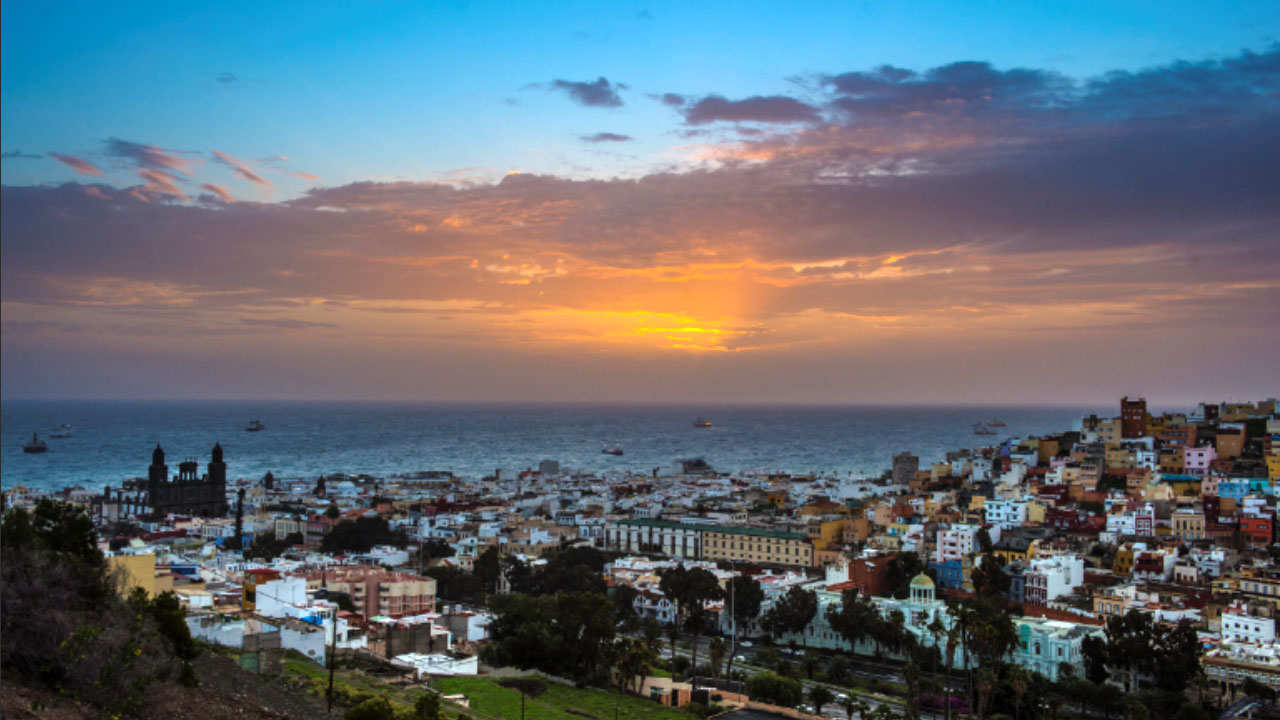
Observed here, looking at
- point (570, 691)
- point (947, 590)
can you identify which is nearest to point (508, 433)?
point (947, 590)

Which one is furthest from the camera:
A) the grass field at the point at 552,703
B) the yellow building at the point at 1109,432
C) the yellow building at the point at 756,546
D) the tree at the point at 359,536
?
the yellow building at the point at 1109,432

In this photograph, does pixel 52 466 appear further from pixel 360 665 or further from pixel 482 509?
pixel 360 665

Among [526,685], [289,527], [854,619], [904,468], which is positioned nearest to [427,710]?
[526,685]

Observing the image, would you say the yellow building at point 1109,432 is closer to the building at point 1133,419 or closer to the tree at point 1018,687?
the building at point 1133,419

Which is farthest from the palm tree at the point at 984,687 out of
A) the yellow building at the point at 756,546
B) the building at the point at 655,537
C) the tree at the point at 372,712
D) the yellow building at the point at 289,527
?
the yellow building at the point at 289,527

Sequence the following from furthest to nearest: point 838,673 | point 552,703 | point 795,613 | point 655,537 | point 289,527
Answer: point 289,527
point 655,537
point 795,613
point 838,673
point 552,703

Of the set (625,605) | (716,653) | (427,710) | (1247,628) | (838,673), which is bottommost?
(838,673)

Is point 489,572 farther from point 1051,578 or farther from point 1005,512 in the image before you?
point 1005,512
